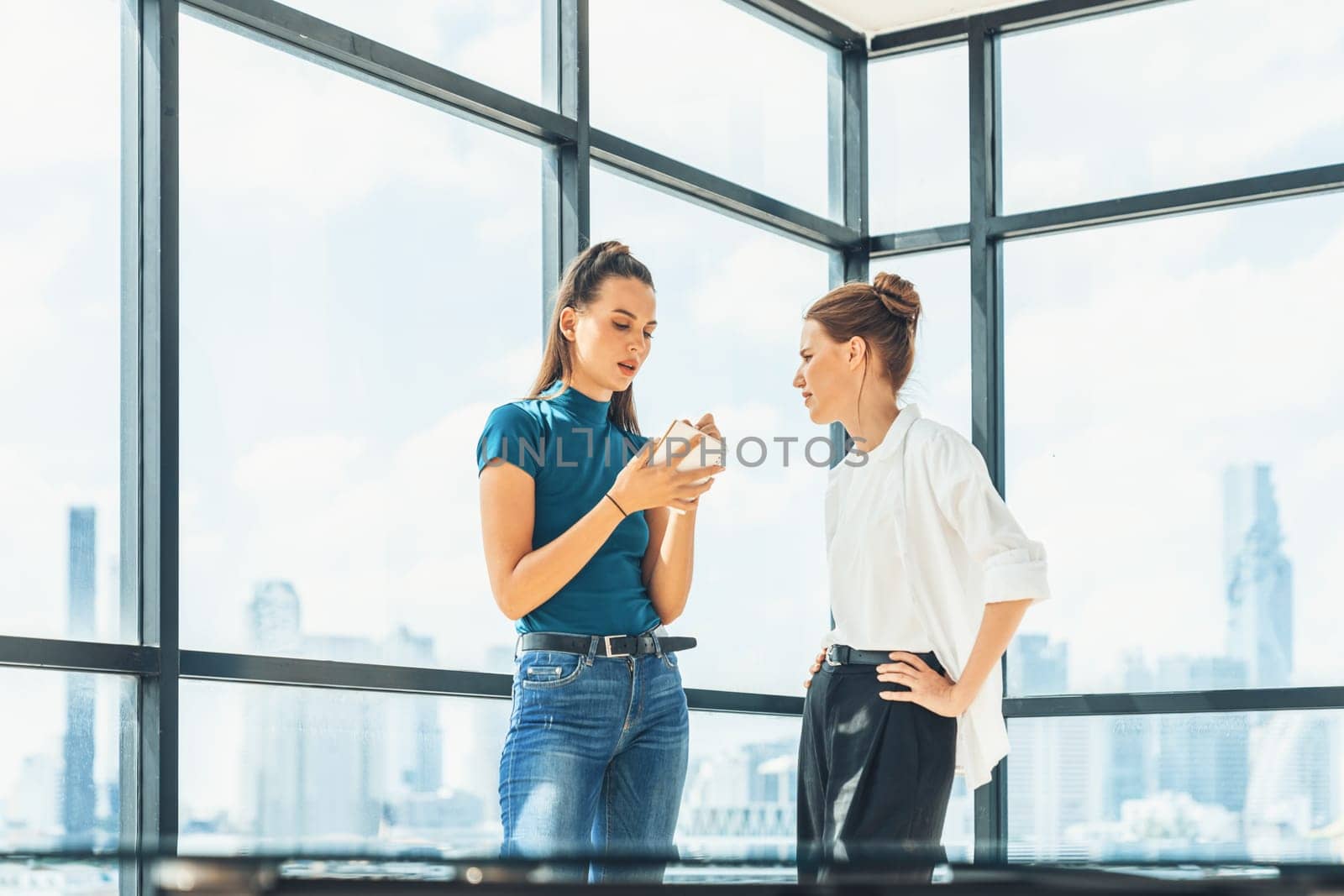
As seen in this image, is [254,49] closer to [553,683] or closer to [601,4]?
[601,4]

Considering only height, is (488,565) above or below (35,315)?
below

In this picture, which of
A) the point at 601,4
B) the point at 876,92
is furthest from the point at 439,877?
the point at 876,92

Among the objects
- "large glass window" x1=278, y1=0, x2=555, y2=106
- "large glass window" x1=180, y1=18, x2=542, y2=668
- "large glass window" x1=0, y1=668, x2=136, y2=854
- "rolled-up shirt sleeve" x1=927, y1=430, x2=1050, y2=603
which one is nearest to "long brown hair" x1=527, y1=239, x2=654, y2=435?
"rolled-up shirt sleeve" x1=927, y1=430, x2=1050, y2=603

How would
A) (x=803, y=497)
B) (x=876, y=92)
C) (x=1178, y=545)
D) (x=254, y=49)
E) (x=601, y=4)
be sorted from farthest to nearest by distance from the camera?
(x=876, y=92) < (x=803, y=497) < (x=1178, y=545) < (x=601, y=4) < (x=254, y=49)

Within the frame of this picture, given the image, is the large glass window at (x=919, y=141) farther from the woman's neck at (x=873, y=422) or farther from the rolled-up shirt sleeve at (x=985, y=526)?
the rolled-up shirt sleeve at (x=985, y=526)

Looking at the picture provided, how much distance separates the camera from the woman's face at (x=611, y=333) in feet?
6.98

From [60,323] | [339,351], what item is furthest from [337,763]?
[60,323]

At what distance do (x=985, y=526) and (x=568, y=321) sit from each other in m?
0.63

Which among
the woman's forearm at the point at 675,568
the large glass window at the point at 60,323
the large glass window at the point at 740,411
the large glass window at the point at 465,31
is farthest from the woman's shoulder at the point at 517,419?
the large glass window at the point at 740,411

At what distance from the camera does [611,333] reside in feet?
6.98

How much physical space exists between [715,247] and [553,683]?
2039 millimetres

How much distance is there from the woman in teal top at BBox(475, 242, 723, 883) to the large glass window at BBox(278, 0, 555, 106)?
104 cm

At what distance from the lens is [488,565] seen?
1986mm

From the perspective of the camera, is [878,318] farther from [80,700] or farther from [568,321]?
[80,700]
